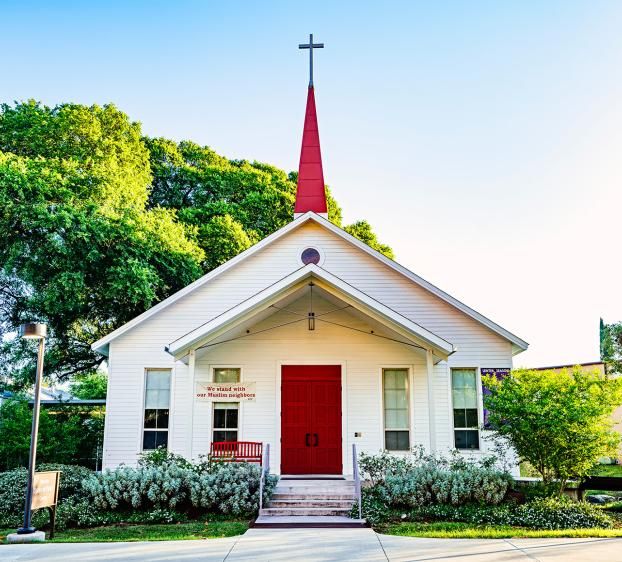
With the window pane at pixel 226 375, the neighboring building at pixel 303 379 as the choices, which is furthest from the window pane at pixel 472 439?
the window pane at pixel 226 375

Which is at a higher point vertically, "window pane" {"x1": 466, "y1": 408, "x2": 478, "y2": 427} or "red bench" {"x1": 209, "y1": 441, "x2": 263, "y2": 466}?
"window pane" {"x1": 466, "y1": 408, "x2": 478, "y2": 427}

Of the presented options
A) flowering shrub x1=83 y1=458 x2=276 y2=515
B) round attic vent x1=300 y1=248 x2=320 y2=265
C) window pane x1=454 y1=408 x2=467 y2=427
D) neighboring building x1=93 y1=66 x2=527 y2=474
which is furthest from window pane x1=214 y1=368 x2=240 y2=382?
window pane x1=454 y1=408 x2=467 y2=427

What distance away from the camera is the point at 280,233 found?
50.8 ft

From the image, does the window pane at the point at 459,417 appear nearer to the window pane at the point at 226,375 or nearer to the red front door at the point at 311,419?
the red front door at the point at 311,419

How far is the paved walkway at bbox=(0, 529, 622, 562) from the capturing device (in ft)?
25.5

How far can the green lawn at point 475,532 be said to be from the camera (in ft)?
29.9

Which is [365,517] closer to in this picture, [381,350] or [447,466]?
[447,466]

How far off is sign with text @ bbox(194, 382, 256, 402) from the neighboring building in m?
0.02

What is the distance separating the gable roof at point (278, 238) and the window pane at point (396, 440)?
3.26 metres

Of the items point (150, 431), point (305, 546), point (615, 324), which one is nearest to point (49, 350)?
point (150, 431)

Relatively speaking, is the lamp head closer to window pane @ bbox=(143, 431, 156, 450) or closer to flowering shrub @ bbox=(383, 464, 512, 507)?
Result: window pane @ bbox=(143, 431, 156, 450)

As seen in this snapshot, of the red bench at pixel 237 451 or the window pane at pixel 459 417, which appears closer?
the red bench at pixel 237 451

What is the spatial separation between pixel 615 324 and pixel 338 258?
23.8 feet

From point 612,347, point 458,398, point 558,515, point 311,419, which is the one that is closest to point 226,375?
point 311,419
